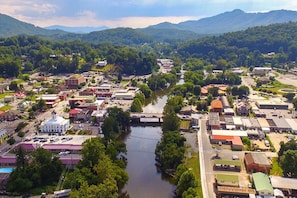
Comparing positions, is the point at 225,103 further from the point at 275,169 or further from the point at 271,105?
the point at 275,169

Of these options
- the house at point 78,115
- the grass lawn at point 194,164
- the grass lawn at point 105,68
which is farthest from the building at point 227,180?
the grass lawn at point 105,68

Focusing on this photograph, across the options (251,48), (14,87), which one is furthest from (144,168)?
(251,48)

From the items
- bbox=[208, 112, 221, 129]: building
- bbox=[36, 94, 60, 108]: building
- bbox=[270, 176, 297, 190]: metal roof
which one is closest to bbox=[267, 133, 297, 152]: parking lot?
bbox=[208, 112, 221, 129]: building

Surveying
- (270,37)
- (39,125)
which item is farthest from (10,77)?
(270,37)

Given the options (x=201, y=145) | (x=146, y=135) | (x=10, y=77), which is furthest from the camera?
(x=10, y=77)

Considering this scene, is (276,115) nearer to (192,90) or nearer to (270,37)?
(192,90)

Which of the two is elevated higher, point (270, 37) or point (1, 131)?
point (270, 37)

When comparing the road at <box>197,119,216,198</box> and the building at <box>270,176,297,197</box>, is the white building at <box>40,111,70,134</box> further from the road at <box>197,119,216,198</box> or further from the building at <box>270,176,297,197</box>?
the building at <box>270,176,297,197</box>
